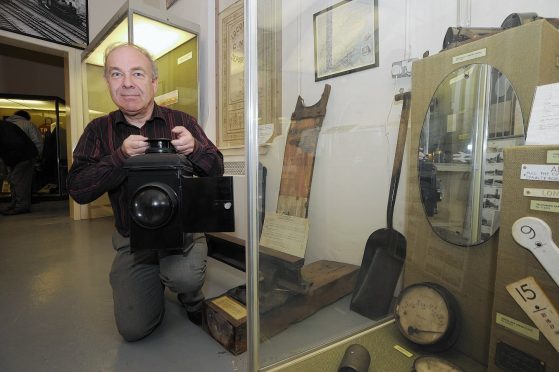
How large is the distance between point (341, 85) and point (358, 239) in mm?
686

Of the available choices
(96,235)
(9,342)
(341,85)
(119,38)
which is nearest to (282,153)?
(341,85)

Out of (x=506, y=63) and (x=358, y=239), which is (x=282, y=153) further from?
(x=506, y=63)

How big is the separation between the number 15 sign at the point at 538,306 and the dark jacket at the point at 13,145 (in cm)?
465

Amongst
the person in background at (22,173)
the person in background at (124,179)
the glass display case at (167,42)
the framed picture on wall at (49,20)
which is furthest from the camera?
the person in background at (22,173)

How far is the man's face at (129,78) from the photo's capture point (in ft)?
3.47

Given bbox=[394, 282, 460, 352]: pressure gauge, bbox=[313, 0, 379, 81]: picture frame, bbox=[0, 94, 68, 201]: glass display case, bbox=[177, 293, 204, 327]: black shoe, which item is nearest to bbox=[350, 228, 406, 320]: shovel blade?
bbox=[394, 282, 460, 352]: pressure gauge

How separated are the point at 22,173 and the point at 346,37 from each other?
420 centimetres

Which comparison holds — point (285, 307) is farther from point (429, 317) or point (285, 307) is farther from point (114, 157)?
point (114, 157)

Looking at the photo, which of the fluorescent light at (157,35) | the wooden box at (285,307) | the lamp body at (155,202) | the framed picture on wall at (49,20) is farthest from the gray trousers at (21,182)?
the lamp body at (155,202)

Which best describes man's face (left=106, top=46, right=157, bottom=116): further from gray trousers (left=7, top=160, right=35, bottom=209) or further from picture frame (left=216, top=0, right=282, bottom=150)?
gray trousers (left=7, top=160, right=35, bottom=209)

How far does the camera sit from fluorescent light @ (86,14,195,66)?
210 cm

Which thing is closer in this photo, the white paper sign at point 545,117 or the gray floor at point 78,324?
the white paper sign at point 545,117

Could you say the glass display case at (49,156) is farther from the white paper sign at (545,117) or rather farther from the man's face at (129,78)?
the white paper sign at (545,117)

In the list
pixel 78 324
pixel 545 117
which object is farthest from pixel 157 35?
pixel 545 117
